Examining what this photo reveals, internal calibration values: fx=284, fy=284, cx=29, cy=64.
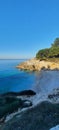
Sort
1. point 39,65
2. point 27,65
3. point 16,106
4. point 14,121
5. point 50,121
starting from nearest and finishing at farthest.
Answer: point 50,121, point 14,121, point 16,106, point 39,65, point 27,65

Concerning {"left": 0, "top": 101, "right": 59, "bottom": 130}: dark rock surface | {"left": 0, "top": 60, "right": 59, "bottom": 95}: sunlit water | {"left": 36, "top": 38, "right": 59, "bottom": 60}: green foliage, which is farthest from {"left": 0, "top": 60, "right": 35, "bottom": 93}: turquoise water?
{"left": 36, "top": 38, "right": 59, "bottom": 60}: green foliage

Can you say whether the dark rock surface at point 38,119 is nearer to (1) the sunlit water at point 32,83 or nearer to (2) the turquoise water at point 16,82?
(1) the sunlit water at point 32,83

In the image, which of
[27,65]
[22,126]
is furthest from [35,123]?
[27,65]

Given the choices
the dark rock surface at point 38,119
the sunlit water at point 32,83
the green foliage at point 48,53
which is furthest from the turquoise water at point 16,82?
the green foliage at point 48,53

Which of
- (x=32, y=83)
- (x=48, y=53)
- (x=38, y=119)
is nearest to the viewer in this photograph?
(x=38, y=119)

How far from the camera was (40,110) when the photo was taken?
11.1m

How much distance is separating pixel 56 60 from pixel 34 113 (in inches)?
4461

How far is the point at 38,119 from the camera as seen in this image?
10250mm

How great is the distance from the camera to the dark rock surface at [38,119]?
32.4 feet

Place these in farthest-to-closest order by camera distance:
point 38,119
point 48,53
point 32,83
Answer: point 48,53 < point 32,83 < point 38,119

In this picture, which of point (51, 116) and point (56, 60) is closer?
point (51, 116)

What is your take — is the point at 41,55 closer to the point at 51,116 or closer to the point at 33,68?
the point at 33,68

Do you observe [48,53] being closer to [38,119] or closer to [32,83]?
[32,83]

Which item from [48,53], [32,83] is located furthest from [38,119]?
[48,53]
